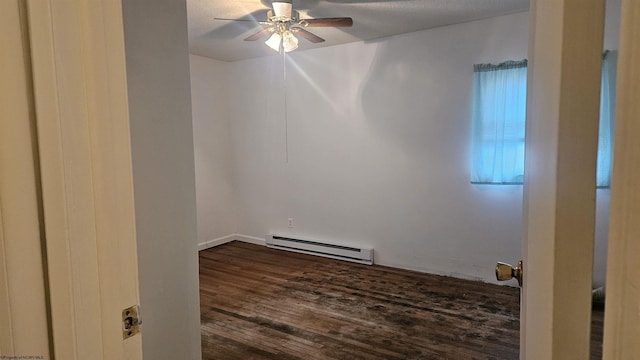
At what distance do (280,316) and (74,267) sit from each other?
2551 millimetres

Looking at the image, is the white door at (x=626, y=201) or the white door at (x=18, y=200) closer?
the white door at (x=626, y=201)

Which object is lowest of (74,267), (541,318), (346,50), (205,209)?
(205,209)

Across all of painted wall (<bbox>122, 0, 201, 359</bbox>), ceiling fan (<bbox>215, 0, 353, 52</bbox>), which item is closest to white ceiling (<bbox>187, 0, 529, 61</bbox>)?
ceiling fan (<bbox>215, 0, 353, 52</bbox>)

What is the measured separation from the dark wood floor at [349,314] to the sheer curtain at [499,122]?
108cm

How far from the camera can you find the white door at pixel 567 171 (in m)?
0.52

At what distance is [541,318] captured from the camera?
676 mm

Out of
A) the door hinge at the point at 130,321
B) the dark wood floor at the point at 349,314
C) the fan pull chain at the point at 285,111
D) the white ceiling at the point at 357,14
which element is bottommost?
the dark wood floor at the point at 349,314

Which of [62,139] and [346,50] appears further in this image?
[346,50]

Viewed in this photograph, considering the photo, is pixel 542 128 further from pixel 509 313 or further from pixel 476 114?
pixel 476 114

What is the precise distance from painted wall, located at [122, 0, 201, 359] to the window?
2.78 metres

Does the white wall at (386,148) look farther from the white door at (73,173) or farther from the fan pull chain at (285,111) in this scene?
the white door at (73,173)

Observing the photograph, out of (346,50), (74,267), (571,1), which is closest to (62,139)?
(74,267)

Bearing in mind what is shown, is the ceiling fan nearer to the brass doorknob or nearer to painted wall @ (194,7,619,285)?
painted wall @ (194,7,619,285)

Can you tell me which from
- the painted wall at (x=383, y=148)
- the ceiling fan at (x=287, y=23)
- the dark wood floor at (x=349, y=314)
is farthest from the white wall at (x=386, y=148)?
the ceiling fan at (x=287, y=23)
